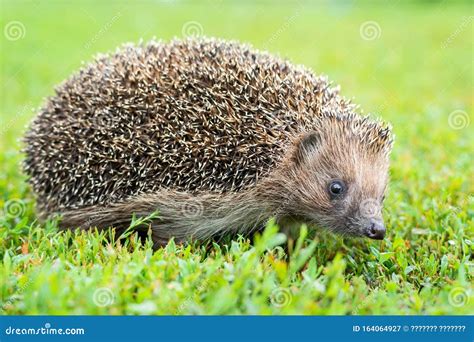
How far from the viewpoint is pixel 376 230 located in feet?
14.1

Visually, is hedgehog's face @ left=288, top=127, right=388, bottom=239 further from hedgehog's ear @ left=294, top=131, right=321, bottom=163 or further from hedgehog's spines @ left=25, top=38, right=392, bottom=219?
hedgehog's spines @ left=25, top=38, right=392, bottom=219

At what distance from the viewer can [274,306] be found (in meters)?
3.48

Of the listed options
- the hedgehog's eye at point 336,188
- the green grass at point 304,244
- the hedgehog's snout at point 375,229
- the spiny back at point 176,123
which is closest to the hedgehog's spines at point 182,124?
the spiny back at point 176,123

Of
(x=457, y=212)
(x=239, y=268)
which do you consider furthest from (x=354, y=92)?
(x=239, y=268)

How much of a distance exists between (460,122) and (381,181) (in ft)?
15.7

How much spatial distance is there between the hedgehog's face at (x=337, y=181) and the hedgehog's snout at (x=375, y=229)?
2.4 inches

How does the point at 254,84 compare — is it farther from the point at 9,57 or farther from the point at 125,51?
the point at 9,57

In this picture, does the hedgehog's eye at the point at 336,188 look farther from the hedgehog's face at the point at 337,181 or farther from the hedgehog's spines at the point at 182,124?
the hedgehog's spines at the point at 182,124

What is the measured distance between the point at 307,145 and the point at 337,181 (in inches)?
15.7

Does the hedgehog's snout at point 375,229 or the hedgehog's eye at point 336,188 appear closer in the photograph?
the hedgehog's snout at point 375,229

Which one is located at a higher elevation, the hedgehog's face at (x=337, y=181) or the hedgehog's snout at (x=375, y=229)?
the hedgehog's face at (x=337, y=181)

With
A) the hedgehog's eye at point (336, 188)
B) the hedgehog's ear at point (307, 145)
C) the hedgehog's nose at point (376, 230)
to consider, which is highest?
the hedgehog's ear at point (307, 145)

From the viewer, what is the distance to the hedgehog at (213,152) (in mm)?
4715

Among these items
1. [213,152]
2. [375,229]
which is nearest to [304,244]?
[375,229]
